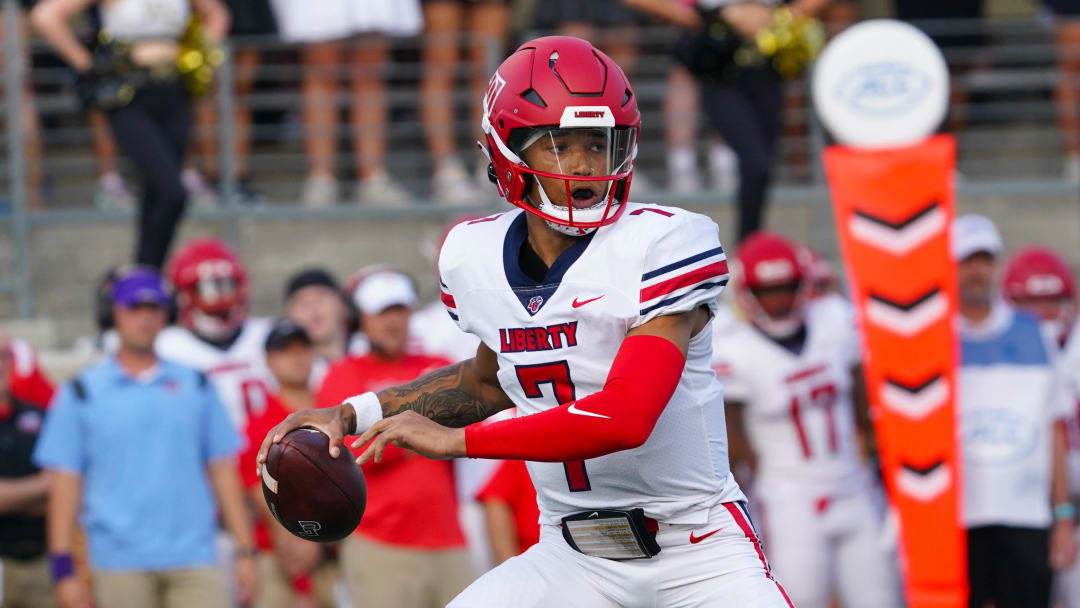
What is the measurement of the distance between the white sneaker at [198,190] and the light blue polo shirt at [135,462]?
2.51 meters

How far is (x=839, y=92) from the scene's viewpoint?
6766mm

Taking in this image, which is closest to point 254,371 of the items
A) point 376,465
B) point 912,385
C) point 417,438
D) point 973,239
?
point 376,465

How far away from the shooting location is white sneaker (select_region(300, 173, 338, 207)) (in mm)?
8906

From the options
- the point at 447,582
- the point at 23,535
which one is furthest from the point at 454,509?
the point at 23,535

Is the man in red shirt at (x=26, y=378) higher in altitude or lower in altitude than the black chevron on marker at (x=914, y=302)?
lower

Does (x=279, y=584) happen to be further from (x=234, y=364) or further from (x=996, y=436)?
(x=996, y=436)

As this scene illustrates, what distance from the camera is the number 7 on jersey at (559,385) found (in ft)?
12.8

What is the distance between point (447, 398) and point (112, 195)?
510 centimetres

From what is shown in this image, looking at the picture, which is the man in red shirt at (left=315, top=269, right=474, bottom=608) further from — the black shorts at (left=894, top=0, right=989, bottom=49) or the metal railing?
the black shorts at (left=894, top=0, right=989, bottom=49)

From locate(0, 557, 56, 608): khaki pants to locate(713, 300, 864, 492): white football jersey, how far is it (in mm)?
2949

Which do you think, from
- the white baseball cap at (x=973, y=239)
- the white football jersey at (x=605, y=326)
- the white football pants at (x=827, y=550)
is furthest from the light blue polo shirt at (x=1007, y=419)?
the white football jersey at (x=605, y=326)

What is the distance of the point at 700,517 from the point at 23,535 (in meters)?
3.73

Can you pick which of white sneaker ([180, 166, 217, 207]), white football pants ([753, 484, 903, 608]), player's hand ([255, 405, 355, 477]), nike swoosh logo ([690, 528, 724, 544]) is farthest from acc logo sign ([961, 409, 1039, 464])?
white sneaker ([180, 166, 217, 207])

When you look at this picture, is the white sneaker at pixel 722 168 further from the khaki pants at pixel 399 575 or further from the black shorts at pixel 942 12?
the khaki pants at pixel 399 575
